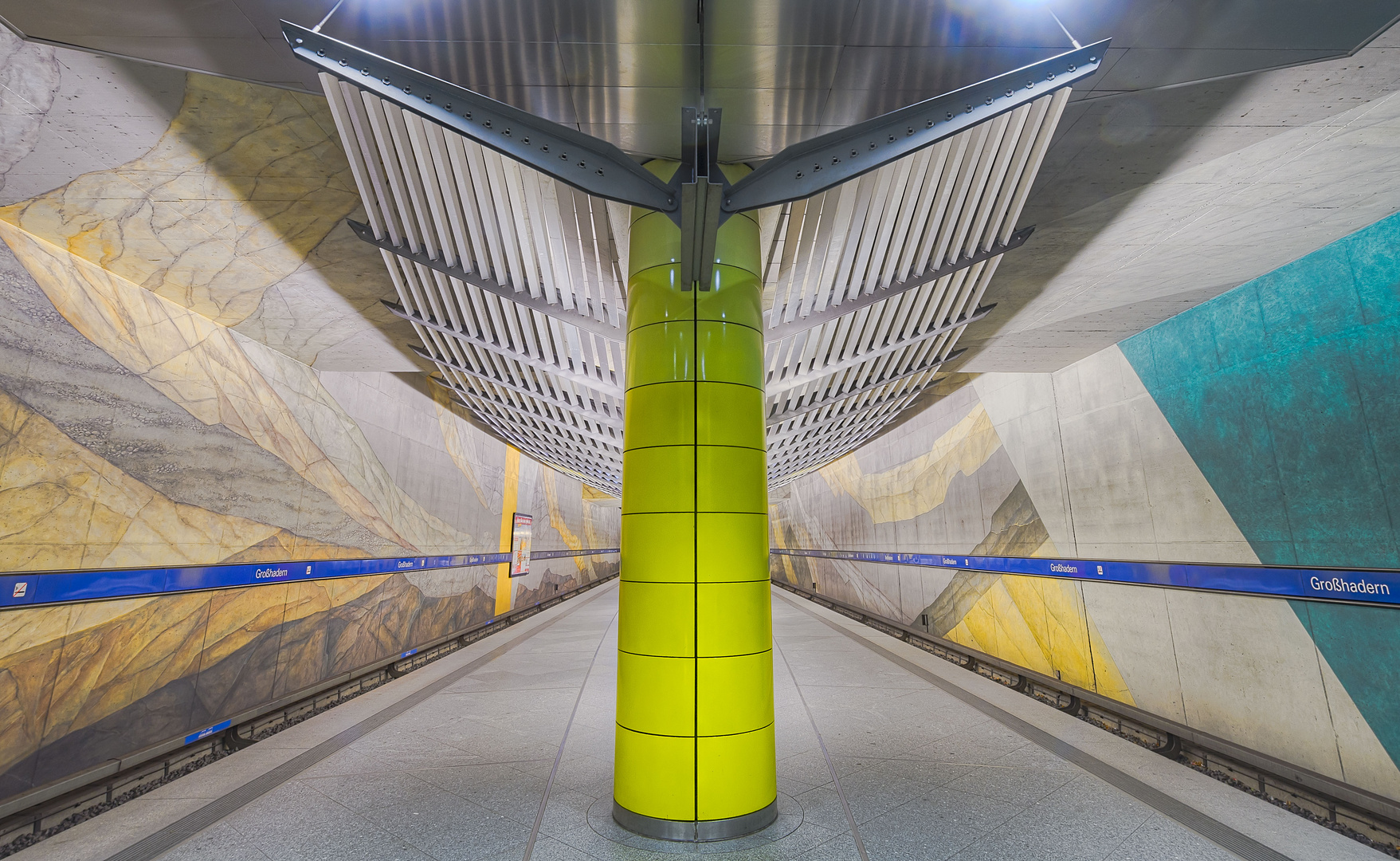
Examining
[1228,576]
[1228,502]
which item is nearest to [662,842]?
[1228,576]

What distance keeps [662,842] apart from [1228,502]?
5267mm

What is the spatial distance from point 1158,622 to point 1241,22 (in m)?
5.25

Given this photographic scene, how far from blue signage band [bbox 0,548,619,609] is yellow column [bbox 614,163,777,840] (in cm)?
388

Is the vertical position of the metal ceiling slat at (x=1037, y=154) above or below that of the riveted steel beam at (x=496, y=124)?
above

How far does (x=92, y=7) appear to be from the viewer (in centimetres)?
243

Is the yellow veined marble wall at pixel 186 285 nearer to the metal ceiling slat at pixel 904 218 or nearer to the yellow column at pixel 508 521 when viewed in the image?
the metal ceiling slat at pixel 904 218

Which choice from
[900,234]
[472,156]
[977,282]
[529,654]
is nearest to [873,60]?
[900,234]

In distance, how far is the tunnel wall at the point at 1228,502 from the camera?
13.0 feet

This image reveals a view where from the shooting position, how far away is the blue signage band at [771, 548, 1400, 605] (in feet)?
12.9

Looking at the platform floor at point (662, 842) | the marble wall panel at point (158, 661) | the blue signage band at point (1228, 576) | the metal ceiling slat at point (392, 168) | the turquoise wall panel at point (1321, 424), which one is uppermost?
the metal ceiling slat at point (392, 168)

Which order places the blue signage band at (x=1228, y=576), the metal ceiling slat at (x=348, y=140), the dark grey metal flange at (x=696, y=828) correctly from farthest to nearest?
the blue signage band at (x=1228, y=576) → the dark grey metal flange at (x=696, y=828) → the metal ceiling slat at (x=348, y=140)

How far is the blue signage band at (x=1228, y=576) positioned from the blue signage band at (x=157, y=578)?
8.56m

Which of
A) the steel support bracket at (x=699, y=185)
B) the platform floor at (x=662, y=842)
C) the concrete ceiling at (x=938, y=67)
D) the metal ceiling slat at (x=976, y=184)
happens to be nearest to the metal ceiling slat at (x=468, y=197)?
the concrete ceiling at (x=938, y=67)

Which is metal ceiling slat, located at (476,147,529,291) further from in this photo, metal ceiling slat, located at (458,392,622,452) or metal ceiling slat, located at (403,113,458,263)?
metal ceiling slat, located at (458,392,622,452)
